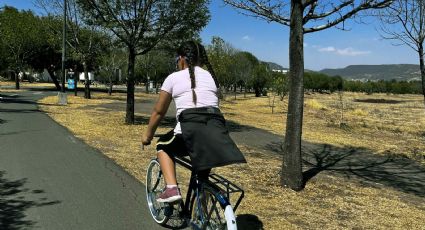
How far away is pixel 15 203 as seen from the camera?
5.85m

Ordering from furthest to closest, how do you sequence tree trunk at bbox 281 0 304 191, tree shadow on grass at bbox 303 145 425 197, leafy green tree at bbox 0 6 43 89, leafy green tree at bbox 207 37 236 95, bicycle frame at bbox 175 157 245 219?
leafy green tree at bbox 207 37 236 95
leafy green tree at bbox 0 6 43 89
tree shadow on grass at bbox 303 145 425 197
tree trunk at bbox 281 0 304 191
bicycle frame at bbox 175 157 245 219

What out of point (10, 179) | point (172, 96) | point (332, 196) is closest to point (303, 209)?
point (332, 196)

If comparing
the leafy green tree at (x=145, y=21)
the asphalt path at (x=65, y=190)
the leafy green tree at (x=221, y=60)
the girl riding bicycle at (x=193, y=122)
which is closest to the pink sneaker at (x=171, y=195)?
the girl riding bicycle at (x=193, y=122)

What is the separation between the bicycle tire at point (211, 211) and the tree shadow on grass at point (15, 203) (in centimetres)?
188

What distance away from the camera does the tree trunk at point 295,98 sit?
7.31 metres

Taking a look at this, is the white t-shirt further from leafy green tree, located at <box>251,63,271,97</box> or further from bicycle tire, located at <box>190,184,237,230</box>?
leafy green tree, located at <box>251,63,271,97</box>

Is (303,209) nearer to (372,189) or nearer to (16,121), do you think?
(372,189)

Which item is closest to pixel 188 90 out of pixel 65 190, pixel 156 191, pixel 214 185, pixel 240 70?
pixel 214 185

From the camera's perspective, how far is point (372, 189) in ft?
27.2

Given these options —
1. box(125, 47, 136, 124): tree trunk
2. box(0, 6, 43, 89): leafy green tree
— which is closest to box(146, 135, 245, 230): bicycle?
box(125, 47, 136, 124): tree trunk

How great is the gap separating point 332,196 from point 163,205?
3321 millimetres

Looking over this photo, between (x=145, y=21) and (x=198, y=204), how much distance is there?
13101mm

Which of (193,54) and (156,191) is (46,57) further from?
(193,54)

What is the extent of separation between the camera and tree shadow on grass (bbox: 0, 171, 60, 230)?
16.6 ft
